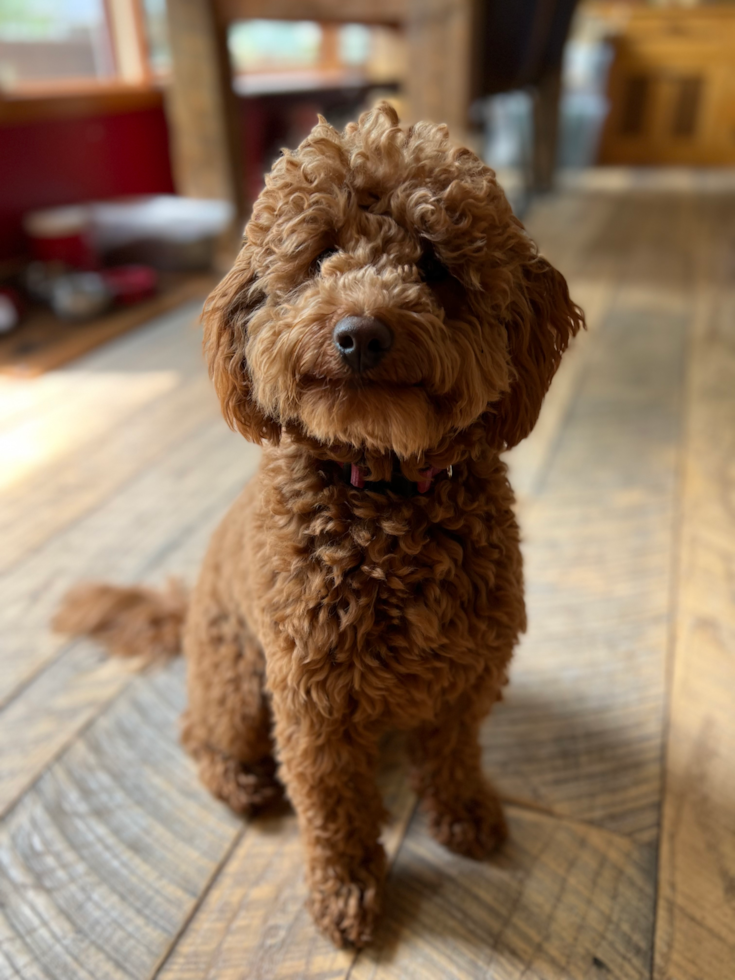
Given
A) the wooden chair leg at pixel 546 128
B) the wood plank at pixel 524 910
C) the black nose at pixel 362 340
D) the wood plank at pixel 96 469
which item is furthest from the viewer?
the wooden chair leg at pixel 546 128

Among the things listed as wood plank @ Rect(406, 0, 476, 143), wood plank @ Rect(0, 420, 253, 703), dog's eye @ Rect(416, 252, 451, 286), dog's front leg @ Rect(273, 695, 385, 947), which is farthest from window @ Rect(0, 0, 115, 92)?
dog's front leg @ Rect(273, 695, 385, 947)

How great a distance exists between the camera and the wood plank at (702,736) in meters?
0.93

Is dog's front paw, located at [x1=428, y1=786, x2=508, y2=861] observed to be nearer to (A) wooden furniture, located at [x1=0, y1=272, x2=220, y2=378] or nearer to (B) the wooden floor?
(B) the wooden floor

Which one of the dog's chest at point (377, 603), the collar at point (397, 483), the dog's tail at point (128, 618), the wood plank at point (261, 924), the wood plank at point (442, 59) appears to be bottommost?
the wood plank at point (261, 924)

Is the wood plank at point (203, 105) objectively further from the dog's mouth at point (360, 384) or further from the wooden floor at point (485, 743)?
the dog's mouth at point (360, 384)

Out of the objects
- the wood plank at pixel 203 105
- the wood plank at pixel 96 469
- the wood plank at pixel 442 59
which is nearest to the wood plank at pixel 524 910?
the wood plank at pixel 96 469

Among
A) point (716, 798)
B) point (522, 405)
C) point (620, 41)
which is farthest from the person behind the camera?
point (620, 41)

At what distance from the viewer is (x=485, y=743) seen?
4.00ft

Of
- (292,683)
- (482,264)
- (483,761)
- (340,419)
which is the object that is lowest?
(483,761)

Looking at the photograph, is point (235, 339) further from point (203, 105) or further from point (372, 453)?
point (203, 105)

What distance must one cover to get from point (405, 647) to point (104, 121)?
11.4 feet

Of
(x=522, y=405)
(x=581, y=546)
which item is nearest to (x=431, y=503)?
(x=522, y=405)

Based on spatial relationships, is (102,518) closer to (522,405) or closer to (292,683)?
(292,683)

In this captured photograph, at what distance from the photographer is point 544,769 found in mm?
1165
